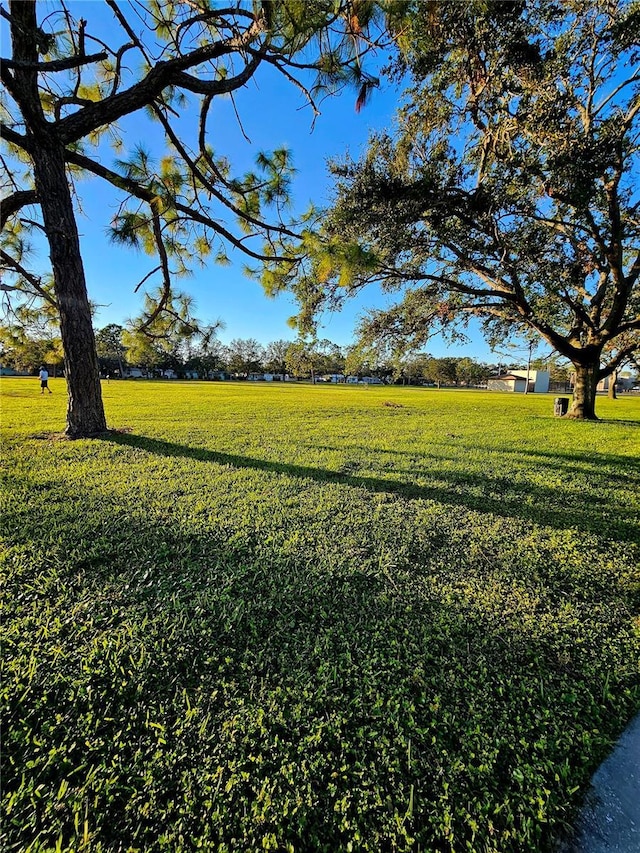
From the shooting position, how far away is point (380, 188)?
5941 millimetres

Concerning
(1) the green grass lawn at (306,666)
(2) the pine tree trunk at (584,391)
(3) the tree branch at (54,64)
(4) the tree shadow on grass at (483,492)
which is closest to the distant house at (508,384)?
(2) the pine tree trunk at (584,391)

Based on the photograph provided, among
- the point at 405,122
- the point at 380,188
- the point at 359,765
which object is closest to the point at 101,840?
the point at 359,765

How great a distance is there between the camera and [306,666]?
1.73 metres

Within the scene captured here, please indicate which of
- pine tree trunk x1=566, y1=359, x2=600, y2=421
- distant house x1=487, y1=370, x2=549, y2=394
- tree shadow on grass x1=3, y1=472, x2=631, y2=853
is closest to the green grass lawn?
tree shadow on grass x1=3, y1=472, x2=631, y2=853

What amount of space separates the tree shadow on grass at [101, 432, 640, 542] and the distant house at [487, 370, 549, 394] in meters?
57.2

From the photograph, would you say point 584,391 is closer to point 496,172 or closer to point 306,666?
point 496,172

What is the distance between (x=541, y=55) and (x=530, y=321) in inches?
257

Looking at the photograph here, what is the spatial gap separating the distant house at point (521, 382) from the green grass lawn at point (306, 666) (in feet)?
196

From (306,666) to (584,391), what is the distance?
14390 millimetres

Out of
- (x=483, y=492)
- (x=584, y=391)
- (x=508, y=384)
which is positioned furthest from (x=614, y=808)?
(x=508, y=384)

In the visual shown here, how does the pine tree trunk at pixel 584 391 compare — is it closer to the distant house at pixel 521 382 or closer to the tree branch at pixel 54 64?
the tree branch at pixel 54 64

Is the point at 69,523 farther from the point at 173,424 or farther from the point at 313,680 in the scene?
the point at 173,424

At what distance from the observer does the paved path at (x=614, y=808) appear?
3.70 feet

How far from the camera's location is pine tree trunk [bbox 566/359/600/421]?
11.7 meters
